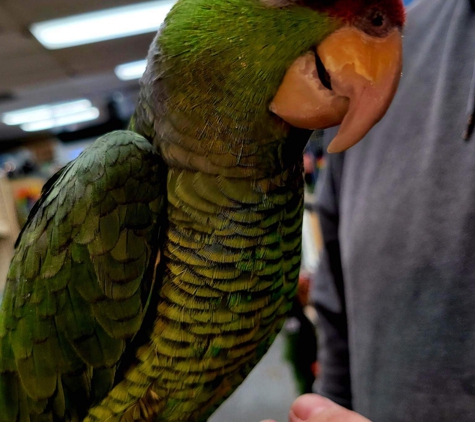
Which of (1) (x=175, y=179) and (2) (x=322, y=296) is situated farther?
(2) (x=322, y=296)

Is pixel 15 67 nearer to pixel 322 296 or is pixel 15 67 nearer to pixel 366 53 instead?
pixel 322 296

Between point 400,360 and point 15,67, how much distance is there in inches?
135

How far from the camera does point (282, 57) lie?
14.8 inches

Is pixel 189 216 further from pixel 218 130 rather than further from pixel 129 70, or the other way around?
pixel 129 70

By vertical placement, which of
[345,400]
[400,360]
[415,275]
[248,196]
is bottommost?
[345,400]

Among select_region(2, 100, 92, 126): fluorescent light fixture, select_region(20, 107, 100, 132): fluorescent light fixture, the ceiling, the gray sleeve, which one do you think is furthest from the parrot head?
select_region(20, 107, 100, 132): fluorescent light fixture

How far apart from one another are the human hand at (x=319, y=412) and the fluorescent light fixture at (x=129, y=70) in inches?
130

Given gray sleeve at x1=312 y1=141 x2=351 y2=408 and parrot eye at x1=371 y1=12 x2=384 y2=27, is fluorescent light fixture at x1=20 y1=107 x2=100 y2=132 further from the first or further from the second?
parrot eye at x1=371 y1=12 x2=384 y2=27

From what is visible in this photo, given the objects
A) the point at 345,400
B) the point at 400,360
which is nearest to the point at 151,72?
the point at 400,360

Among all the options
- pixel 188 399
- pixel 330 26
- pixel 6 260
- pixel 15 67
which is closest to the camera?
pixel 330 26

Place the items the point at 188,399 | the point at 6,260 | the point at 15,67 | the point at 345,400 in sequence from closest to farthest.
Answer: the point at 188,399, the point at 345,400, the point at 6,260, the point at 15,67

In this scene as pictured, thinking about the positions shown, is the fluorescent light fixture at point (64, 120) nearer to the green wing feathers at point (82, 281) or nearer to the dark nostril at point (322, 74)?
the green wing feathers at point (82, 281)

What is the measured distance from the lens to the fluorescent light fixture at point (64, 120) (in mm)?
5172

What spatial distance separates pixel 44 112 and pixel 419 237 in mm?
4985
